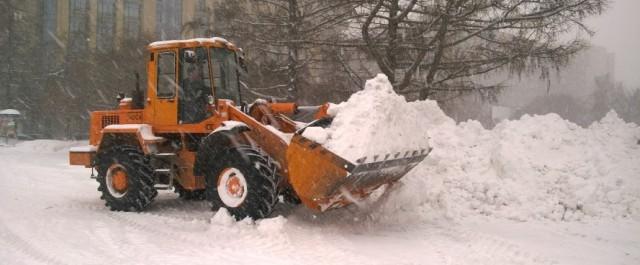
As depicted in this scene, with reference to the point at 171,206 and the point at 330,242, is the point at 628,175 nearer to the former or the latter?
the point at 330,242

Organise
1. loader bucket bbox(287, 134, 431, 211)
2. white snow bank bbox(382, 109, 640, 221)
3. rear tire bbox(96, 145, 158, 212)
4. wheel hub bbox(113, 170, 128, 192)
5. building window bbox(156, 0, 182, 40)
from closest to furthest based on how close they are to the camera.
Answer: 1. loader bucket bbox(287, 134, 431, 211)
2. white snow bank bbox(382, 109, 640, 221)
3. rear tire bbox(96, 145, 158, 212)
4. wheel hub bbox(113, 170, 128, 192)
5. building window bbox(156, 0, 182, 40)

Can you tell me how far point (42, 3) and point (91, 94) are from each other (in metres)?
30.0

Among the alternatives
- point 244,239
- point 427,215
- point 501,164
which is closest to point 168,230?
point 244,239

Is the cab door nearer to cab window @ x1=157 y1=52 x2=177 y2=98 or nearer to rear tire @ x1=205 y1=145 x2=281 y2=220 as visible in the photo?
cab window @ x1=157 y1=52 x2=177 y2=98

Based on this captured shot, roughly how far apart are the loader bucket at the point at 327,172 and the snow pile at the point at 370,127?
0.27 feet

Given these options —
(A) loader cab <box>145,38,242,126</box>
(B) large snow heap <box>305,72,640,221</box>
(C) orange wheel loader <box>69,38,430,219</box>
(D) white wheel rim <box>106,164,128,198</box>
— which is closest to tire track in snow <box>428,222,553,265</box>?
(B) large snow heap <box>305,72,640,221</box>

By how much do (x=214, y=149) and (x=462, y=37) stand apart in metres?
6.98

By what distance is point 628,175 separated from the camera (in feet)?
26.5

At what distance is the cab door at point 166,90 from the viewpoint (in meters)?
8.39

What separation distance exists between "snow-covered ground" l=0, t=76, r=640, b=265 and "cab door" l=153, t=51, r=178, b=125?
4.62 ft

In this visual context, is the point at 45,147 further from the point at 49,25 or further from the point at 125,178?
the point at 49,25

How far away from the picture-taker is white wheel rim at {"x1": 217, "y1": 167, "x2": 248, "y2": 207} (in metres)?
7.16

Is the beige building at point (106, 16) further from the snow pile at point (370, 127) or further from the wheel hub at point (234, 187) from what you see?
the snow pile at point (370, 127)

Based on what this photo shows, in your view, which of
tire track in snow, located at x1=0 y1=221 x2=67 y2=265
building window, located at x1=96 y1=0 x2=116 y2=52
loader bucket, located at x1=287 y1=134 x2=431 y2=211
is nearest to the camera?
tire track in snow, located at x1=0 y1=221 x2=67 y2=265
